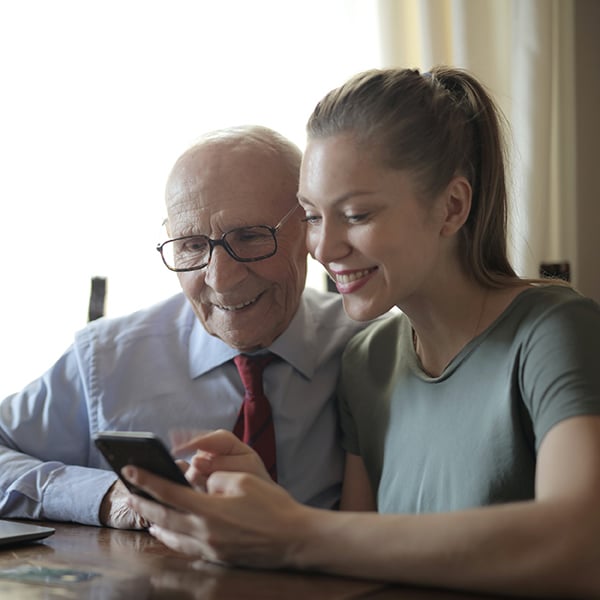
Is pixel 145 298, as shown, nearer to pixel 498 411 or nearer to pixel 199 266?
pixel 199 266

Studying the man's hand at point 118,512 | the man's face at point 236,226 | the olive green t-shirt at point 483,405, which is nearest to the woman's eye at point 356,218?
the olive green t-shirt at point 483,405

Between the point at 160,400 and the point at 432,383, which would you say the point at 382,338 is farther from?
the point at 160,400

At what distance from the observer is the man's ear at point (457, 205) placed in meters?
1.44

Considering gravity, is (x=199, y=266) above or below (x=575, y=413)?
above

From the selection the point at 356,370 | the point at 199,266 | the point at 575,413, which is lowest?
the point at 356,370

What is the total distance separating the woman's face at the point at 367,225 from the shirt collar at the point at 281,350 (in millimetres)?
377

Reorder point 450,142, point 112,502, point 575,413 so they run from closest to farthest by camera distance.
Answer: point 575,413 < point 450,142 < point 112,502

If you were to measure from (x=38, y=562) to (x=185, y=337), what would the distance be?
73 centimetres

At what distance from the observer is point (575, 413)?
1162 mm

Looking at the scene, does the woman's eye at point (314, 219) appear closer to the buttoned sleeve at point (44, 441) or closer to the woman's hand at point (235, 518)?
the woman's hand at point (235, 518)

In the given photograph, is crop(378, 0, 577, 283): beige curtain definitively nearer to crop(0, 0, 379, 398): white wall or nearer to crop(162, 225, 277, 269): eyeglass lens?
crop(0, 0, 379, 398): white wall

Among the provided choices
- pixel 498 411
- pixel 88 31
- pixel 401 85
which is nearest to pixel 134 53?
pixel 88 31

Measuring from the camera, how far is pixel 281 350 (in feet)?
5.95

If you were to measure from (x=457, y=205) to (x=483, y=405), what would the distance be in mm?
325
